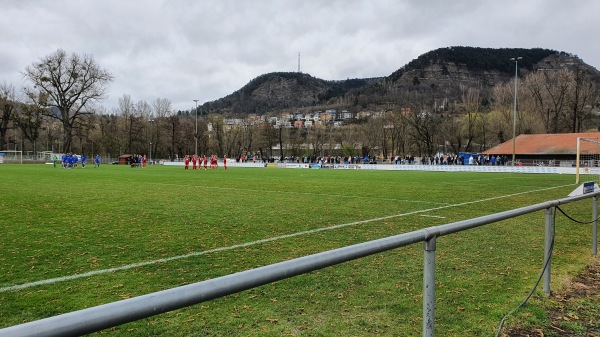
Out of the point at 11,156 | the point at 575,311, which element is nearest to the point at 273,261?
the point at 575,311

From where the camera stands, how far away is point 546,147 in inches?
2308

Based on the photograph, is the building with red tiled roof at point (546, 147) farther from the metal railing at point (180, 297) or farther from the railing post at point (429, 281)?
the metal railing at point (180, 297)

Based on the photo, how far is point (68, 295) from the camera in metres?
5.48

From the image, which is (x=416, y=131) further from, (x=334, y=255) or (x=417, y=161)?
(x=334, y=255)

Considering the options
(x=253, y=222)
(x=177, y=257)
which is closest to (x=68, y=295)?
(x=177, y=257)

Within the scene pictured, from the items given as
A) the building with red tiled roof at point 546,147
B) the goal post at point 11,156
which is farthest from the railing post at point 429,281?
the goal post at point 11,156

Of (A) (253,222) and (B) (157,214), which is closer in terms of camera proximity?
(A) (253,222)

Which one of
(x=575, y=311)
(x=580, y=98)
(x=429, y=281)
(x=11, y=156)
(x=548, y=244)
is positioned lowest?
(x=575, y=311)

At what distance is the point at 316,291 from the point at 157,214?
8808 millimetres

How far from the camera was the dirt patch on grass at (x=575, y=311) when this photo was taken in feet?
14.9

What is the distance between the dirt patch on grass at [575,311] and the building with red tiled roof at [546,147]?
5736 cm

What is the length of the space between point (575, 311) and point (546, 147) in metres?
61.3

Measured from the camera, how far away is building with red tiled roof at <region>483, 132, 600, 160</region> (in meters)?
56.3

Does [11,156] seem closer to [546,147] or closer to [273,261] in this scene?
[273,261]
